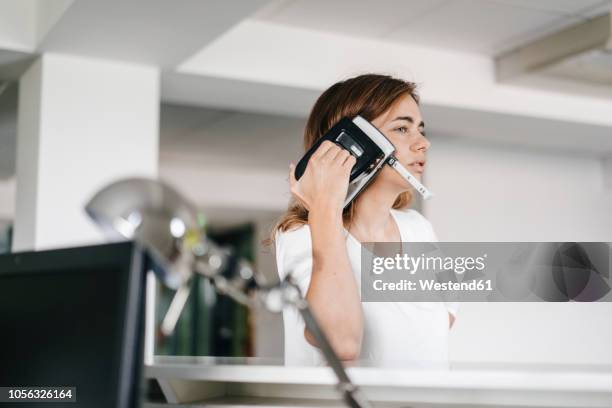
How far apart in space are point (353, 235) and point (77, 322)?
1.06 m

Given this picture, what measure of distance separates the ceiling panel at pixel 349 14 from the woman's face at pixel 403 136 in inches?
82.5

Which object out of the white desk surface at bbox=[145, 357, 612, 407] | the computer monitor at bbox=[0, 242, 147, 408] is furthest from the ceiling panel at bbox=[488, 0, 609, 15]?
the computer monitor at bbox=[0, 242, 147, 408]

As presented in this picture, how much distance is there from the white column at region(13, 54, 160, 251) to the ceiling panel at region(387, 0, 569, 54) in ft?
4.53

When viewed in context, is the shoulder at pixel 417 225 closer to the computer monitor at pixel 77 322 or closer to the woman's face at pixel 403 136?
the woman's face at pixel 403 136

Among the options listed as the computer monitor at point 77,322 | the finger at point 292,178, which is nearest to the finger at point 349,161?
the finger at point 292,178

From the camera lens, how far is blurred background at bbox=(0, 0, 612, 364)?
3.73 meters

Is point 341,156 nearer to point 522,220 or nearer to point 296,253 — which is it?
point 296,253

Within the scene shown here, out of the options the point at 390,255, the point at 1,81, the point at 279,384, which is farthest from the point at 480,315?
the point at 279,384

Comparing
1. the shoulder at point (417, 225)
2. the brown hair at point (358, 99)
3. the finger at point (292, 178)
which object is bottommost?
the shoulder at point (417, 225)

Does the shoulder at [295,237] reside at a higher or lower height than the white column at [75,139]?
lower

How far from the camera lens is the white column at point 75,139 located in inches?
148

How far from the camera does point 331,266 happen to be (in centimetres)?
164

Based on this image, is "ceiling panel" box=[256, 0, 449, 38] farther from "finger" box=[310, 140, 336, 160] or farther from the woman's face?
"finger" box=[310, 140, 336, 160]

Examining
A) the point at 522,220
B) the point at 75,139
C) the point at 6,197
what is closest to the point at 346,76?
the point at 75,139
